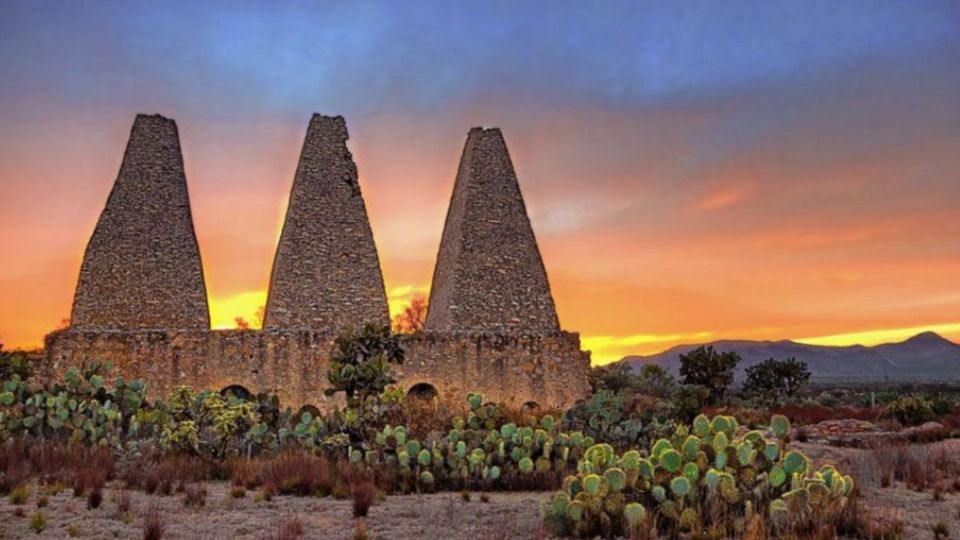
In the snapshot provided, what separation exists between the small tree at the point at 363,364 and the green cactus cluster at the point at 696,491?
750 centimetres

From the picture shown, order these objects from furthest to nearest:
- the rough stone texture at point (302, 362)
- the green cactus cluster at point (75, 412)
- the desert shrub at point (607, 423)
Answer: the rough stone texture at point (302, 362) < the desert shrub at point (607, 423) < the green cactus cluster at point (75, 412)

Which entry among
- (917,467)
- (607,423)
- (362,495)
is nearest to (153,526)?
(362,495)

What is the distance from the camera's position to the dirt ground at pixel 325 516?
27.5 feet

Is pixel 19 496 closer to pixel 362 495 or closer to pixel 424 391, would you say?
pixel 362 495

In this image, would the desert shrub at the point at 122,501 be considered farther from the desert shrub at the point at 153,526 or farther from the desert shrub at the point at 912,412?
the desert shrub at the point at 912,412

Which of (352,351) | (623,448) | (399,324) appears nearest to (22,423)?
(352,351)

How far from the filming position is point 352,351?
1789 centimetres

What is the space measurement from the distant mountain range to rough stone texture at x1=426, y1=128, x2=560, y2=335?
94950mm

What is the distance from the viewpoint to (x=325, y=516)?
9312mm

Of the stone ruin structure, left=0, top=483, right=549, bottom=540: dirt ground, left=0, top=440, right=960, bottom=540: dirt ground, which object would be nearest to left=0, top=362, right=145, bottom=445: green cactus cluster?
left=0, top=440, right=960, bottom=540: dirt ground

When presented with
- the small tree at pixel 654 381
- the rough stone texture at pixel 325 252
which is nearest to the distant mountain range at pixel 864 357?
the small tree at pixel 654 381

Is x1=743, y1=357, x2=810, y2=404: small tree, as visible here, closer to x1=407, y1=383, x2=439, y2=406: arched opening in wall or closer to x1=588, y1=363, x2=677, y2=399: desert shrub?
x1=588, y1=363, x2=677, y2=399: desert shrub

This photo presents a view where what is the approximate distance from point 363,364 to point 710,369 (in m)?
17.5

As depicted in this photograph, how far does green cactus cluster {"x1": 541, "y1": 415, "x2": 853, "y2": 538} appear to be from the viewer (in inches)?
322
